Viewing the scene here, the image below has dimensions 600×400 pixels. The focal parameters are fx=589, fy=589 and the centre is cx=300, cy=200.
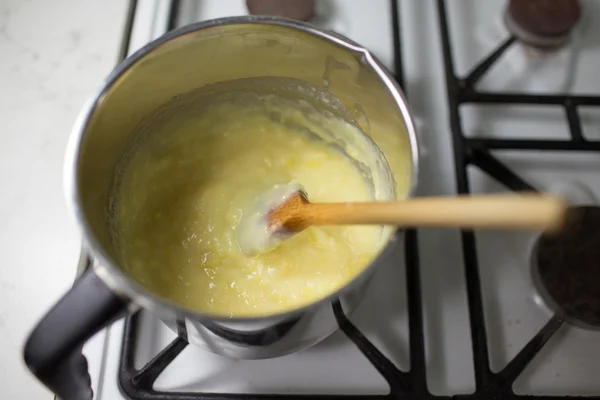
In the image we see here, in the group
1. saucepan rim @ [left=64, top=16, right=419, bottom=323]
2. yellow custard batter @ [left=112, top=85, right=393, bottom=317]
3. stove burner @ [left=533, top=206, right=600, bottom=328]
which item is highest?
saucepan rim @ [left=64, top=16, right=419, bottom=323]

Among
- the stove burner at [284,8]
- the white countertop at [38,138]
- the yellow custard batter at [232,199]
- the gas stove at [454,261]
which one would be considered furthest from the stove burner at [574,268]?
the white countertop at [38,138]

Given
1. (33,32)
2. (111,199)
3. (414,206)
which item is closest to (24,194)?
(111,199)

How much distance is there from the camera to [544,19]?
0.65 meters

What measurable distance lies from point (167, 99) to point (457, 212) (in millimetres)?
356

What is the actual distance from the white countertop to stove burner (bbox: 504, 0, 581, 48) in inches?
17.8

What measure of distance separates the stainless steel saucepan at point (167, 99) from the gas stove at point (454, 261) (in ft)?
0.20

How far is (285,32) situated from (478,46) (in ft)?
0.92

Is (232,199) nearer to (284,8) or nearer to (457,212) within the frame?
(284,8)

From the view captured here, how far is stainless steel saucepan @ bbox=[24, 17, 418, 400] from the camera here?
40cm

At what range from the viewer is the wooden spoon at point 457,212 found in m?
0.30

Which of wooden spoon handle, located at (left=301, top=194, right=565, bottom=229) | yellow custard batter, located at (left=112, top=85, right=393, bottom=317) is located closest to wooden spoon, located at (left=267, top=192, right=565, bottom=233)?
wooden spoon handle, located at (left=301, top=194, right=565, bottom=229)

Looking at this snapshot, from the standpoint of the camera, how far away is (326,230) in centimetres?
60

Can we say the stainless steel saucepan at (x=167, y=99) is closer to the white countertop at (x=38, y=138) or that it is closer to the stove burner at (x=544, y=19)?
the white countertop at (x=38, y=138)

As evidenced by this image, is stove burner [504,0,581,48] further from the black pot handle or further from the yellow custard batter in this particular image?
Answer: the black pot handle
